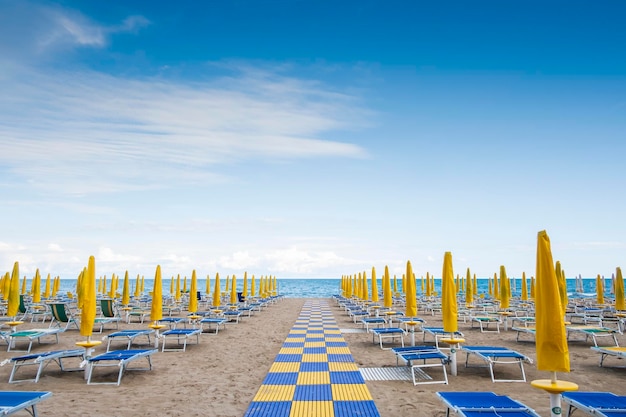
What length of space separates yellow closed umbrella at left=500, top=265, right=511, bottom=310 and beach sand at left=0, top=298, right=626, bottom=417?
3191mm

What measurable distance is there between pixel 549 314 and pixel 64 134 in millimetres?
16407

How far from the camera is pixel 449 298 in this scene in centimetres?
778

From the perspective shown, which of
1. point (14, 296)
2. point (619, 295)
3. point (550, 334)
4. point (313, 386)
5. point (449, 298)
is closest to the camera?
point (550, 334)

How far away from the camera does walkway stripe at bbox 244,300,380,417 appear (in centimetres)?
554

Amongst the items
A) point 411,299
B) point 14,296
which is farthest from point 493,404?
point 14,296

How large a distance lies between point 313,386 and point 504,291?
10699mm

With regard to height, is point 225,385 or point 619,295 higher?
point 619,295

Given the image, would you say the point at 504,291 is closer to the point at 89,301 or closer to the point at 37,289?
the point at 89,301

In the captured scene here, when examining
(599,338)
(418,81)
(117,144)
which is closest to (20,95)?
(117,144)

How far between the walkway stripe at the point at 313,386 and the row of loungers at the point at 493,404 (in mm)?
1153

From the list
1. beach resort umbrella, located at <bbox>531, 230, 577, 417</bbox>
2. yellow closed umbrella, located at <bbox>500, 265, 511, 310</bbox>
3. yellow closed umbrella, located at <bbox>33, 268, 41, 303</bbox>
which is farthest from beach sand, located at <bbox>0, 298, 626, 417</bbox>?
yellow closed umbrella, located at <bbox>33, 268, 41, 303</bbox>

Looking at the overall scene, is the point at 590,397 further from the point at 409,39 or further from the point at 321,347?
the point at 409,39

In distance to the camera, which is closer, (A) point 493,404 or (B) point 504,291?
(A) point 493,404

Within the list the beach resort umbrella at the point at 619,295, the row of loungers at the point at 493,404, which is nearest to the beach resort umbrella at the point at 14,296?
the row of loungers at the point at 493,404
